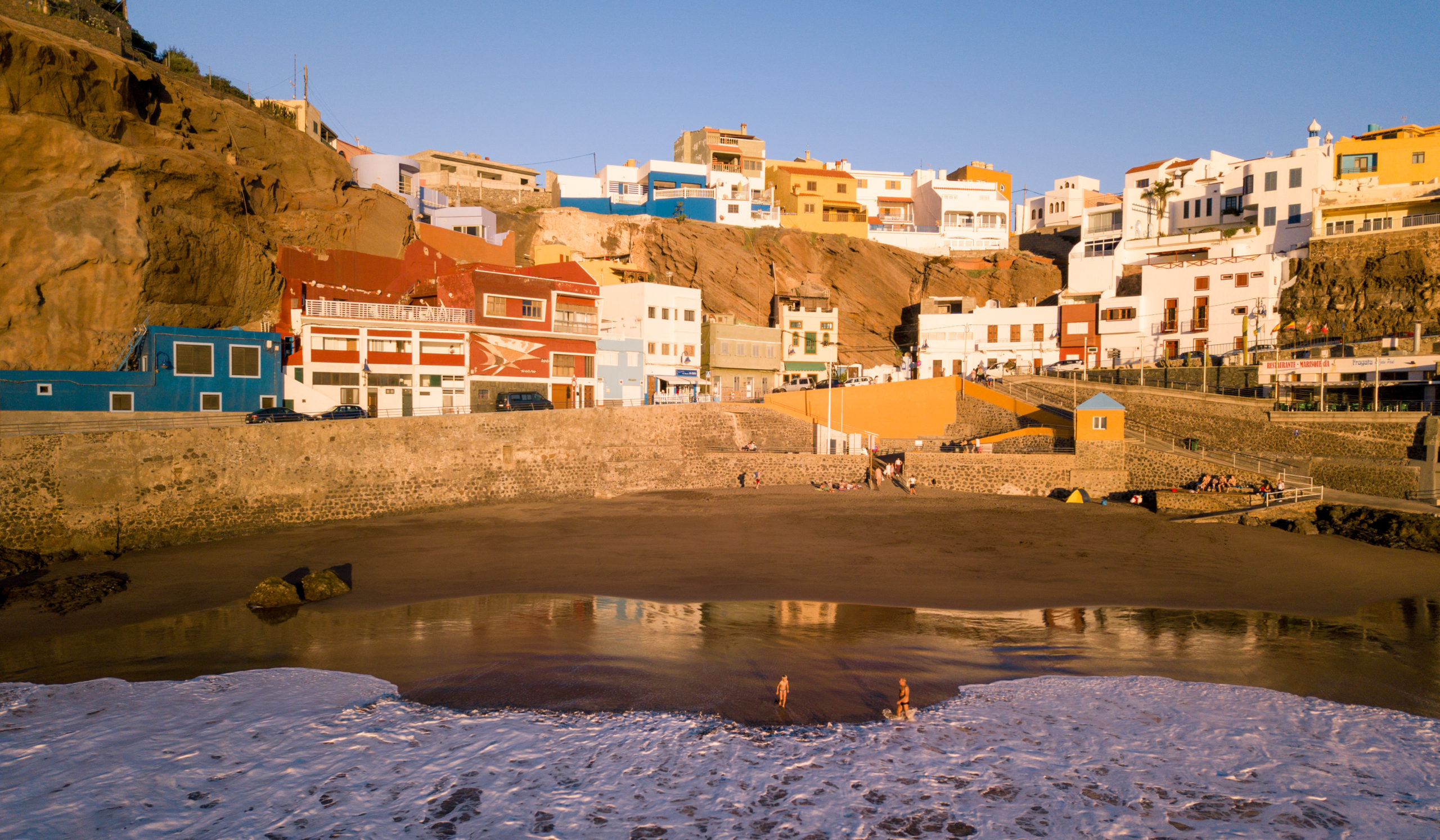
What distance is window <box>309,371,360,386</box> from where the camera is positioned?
31734 millimetres

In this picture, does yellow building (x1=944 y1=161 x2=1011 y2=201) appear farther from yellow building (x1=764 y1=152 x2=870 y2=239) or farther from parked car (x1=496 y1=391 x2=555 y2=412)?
parked car (x1=496 y1=391 x2=555 y2=412)

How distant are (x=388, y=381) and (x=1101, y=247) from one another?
156ft

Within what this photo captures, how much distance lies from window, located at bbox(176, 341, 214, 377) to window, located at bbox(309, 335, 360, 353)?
388cm

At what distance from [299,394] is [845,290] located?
39.5 meters

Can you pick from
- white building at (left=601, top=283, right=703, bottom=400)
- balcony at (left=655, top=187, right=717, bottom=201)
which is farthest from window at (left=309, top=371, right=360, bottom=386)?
balcony at (left=655, top=187, right=717, bottom=201)

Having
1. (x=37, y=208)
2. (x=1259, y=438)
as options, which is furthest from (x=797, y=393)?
(x=37, y=208)

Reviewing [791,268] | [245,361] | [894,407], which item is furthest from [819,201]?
[245,361]

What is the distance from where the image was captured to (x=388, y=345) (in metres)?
32.8

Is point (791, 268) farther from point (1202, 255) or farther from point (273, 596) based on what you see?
point (273, 596)

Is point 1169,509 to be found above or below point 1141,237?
below

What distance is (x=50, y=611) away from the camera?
55.6 ft

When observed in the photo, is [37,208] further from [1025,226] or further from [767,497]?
[1025,226]

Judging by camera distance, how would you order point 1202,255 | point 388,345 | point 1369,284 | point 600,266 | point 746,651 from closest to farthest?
point 746,651, point 388,345, point 1369,284, point 1202,255, point 600,266

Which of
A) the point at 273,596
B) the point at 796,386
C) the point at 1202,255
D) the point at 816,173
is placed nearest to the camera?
the point at 273,596
